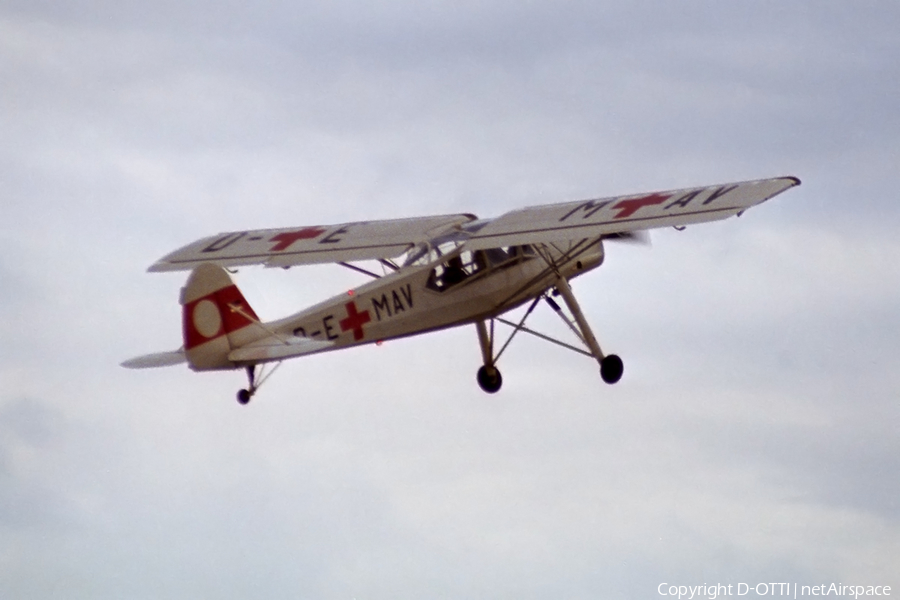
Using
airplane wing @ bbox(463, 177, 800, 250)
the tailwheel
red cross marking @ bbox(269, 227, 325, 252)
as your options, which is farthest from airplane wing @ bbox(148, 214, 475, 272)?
the tailwheel

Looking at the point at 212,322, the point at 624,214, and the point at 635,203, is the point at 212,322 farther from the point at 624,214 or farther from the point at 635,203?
the point at 635,203

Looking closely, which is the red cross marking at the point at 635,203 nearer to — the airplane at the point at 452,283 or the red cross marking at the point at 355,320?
the airplane at the point at 452,283

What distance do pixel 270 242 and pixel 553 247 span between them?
152 inches

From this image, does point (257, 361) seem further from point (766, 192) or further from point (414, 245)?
point (766, 192)

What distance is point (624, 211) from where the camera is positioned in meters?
23.5

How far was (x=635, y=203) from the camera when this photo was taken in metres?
23.7

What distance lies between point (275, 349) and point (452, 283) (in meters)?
2.35

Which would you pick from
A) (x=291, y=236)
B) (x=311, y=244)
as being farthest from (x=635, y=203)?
(x=291, y=236)

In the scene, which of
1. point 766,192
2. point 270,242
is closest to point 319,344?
point 270,242

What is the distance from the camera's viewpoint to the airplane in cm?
2278

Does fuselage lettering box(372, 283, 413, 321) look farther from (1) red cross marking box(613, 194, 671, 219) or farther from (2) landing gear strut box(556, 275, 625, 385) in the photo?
(1) red cross marking box(613, 194, 671, 219)

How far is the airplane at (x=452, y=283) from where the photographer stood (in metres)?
22.8

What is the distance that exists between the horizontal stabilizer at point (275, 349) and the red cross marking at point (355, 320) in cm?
38

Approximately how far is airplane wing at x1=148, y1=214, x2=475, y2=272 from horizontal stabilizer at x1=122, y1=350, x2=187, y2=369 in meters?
1.77
